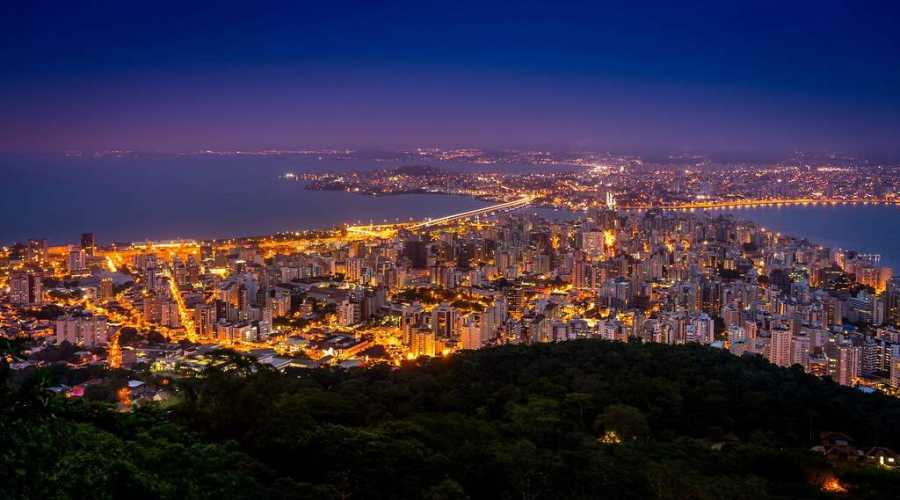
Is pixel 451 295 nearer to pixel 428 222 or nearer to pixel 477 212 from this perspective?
pixel 428 222

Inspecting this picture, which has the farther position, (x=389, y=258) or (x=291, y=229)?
(x=291, y=229)

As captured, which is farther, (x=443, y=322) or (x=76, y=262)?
(x=76, y=262)

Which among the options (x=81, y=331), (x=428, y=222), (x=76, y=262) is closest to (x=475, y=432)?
(x=81, y=331)

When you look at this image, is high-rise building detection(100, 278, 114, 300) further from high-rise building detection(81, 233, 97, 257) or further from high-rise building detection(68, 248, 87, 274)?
high-rise building detection(81, 233, 97, 257)

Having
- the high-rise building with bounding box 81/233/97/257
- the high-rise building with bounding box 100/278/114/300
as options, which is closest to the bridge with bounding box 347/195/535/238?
the high-rise building with bounding box 81/233/97/257

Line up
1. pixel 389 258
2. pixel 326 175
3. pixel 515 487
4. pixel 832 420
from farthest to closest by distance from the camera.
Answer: pixel 326 175 → pixel 389 258 → pixel 832 420 → pixel 515 487

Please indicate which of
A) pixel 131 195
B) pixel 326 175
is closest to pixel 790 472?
pixel 131 195

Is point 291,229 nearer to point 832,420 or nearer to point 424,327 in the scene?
point 424,327
